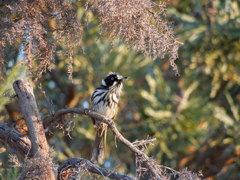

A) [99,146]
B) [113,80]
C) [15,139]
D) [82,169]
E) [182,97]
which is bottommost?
[82,169]

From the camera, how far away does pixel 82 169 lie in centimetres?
424

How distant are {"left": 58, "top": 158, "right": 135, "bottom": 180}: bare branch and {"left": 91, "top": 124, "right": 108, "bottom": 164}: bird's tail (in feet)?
3.01

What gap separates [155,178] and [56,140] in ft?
17.7

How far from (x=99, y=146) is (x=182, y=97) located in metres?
3.83

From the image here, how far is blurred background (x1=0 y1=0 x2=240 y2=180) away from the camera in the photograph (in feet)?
29.1

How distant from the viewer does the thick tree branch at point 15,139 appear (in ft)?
15.1

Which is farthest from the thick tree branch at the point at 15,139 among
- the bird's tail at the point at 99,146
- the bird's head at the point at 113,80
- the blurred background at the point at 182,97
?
the blurred background at the point at 182,97

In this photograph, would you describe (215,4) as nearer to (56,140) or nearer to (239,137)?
(239,137)

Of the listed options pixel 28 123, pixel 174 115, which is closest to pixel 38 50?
pixel 28 123

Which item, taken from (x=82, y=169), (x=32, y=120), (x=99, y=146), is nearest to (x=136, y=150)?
(x=82, y=169)

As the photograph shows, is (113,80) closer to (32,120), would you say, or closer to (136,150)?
(32,120)

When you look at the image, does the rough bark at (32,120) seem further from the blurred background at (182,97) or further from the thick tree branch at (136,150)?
the blurred background at (182,97)

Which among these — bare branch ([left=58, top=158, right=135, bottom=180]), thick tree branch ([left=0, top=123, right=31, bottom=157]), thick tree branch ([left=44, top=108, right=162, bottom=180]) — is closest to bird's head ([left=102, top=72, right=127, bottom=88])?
thick tree branch ([left=44, top=108, right=162, bottom=180])

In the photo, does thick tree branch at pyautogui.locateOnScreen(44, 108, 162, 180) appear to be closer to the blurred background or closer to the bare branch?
the bare branch
